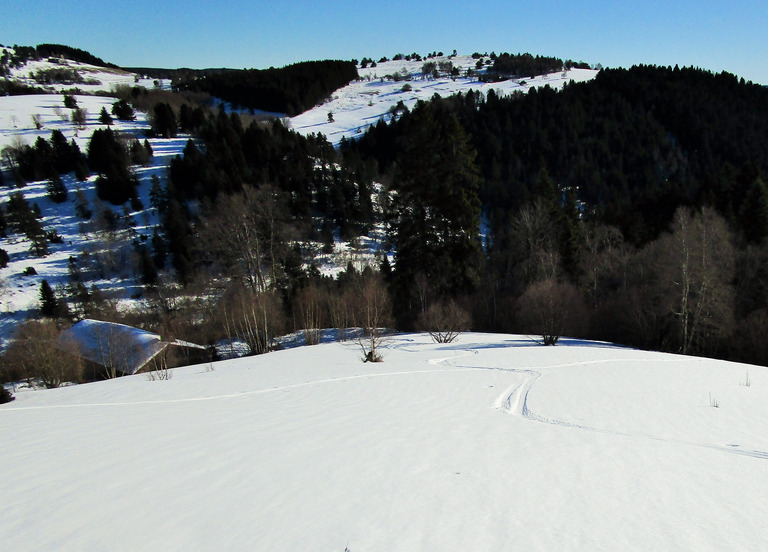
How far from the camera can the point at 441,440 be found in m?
5.15

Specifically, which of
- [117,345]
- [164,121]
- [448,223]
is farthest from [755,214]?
[164,121]

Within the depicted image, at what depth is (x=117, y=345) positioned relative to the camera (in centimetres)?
2688

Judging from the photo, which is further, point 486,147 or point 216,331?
point 486,147

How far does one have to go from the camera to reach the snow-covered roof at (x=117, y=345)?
26188 mm

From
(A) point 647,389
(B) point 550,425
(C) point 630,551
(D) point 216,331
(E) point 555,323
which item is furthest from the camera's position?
(D) point 216,331

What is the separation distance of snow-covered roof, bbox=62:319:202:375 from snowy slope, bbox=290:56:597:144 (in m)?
87.5

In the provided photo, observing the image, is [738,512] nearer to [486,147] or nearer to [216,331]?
[216,331]

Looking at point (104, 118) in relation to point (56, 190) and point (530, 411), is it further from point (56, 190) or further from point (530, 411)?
point (530, 411)

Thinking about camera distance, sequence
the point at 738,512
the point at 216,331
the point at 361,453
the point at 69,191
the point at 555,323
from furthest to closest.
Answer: the point at 69,191
the point at 216,331
the point at 555,323
the point at 361,453
the point at 738,512

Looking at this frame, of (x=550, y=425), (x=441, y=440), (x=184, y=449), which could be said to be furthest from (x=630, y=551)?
(x=184, y=449)

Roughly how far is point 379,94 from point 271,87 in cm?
4115

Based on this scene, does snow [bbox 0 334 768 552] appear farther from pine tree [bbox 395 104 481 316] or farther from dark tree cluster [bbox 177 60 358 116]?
dark tree cluster [bbox 177 60 358 116]

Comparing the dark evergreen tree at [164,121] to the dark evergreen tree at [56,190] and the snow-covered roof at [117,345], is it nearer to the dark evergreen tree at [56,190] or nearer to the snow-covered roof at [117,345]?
the dark evergreen tree at [56,190]

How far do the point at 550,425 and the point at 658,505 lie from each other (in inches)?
96.8
